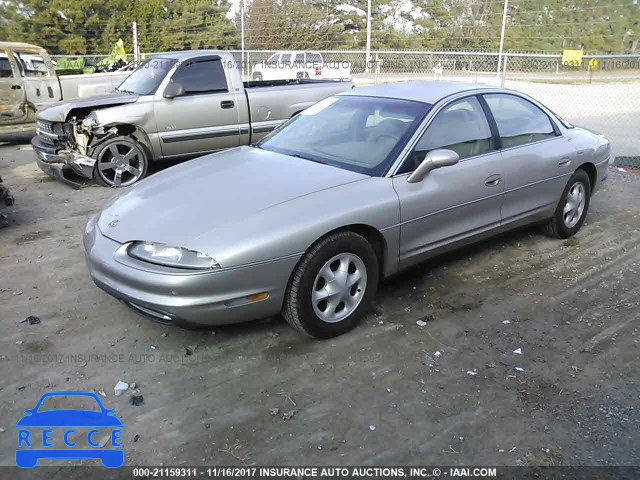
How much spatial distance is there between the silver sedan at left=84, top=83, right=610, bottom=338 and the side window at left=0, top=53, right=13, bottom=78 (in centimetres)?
838

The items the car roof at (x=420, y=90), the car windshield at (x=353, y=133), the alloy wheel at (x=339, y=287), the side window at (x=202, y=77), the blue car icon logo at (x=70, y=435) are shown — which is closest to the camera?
the blue car icon logo at (x=70, y=435)

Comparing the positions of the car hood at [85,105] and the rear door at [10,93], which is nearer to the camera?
the car hood at [85,105]

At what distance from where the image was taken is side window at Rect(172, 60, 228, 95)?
774 centimetres

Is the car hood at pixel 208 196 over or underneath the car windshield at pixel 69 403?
over

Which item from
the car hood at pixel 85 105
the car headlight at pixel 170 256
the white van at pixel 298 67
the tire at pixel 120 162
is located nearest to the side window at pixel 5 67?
the car hood at pixel 85 105

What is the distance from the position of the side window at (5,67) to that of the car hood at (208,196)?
840 cm

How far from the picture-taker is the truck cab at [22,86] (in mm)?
10648

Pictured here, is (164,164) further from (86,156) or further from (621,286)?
(621,286)

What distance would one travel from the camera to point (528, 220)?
16.1 ft

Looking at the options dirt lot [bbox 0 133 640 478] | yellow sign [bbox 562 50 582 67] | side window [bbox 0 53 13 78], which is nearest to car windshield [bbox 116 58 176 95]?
dirt lot [bbox 0 133 640 478]

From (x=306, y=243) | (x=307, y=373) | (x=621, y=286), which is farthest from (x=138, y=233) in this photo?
(x=621, y=286)

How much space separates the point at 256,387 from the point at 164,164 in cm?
647

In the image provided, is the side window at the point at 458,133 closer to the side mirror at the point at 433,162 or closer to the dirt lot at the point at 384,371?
the side mirror at the point at 433,162

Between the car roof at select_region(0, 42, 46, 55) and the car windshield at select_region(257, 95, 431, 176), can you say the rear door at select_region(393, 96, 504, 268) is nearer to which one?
the car windshield at select_region(257, 95, 431, 176)
